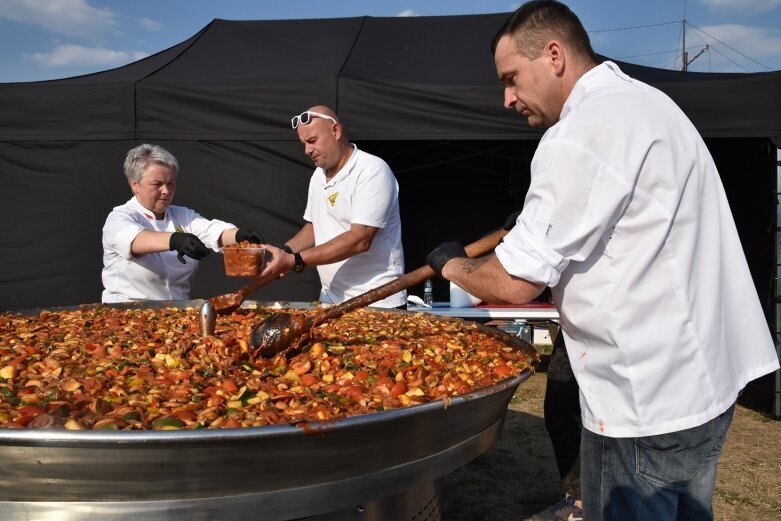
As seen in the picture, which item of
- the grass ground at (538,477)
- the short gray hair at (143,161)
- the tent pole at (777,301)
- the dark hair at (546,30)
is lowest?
the grass ground at (538,477)

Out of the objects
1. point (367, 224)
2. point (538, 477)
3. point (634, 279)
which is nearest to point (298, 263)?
point (367, 224)

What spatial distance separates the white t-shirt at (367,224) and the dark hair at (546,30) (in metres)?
2.03

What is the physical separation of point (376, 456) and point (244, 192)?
5331 millimetres

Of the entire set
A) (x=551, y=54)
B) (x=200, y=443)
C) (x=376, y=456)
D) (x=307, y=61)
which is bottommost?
(x=376, y=456)

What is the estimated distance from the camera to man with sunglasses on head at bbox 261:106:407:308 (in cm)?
394

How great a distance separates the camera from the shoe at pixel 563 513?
374cm

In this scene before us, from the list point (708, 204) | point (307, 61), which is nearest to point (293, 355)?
point (708, 204)

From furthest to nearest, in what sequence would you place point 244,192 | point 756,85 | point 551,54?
point 244,192 → point 756,85 → point 551,54

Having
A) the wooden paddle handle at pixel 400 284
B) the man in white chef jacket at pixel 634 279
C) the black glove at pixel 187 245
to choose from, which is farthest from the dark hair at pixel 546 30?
the black glove at pixel 187 245

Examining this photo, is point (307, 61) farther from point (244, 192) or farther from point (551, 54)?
point (551, 54)

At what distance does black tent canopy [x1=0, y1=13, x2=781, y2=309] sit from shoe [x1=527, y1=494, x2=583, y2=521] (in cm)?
343

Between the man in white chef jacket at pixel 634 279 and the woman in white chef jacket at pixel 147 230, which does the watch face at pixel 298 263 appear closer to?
the woman in white chef jacket at pixel 147 230

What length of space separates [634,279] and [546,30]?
2.81 feet

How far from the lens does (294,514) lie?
63.4 inches
